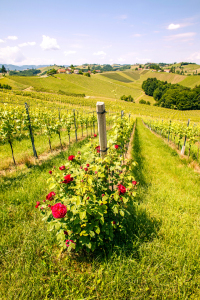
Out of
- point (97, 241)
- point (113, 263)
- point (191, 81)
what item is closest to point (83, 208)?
point (97, 241)

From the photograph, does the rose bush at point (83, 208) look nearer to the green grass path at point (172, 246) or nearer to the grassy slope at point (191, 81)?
the green grass path at point (172, 246)

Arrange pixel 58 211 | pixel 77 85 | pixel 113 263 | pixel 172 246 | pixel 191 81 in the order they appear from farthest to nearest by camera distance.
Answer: pixel 191 81, pixel 77 85, pixel 172 246, pixel 113 263, pixel 58 211

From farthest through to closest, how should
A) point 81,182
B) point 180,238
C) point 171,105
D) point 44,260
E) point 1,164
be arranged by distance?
point 171,105 → point 1,164 → point 180,238 → point 44,260 → point 81,182

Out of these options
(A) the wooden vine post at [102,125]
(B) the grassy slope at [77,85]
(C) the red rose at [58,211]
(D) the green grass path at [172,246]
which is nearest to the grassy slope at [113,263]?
(D) the green grass path at [172,246]

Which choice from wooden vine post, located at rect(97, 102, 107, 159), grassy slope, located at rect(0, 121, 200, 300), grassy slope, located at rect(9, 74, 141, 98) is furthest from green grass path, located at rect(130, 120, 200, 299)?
grassy slope, located at rect(9, 74, 141, 98)

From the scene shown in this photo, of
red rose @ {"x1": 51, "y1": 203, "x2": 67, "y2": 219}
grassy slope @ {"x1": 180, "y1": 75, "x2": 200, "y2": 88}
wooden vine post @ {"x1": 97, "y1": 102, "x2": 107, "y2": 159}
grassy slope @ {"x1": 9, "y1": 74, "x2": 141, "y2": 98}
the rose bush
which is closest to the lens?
red rose @ {"x1": 51, "y1": 203, "x2": 67, "y2": 219}

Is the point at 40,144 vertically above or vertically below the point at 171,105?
below

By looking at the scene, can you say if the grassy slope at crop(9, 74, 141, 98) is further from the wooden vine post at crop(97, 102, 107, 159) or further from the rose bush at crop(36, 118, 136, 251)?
the rose bush at crop(36, 118, 136, 251)

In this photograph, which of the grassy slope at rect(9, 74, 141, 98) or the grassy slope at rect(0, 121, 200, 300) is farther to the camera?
the grassy slope at rect(9, 74, 141, 98)

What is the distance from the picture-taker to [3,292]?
171 cm

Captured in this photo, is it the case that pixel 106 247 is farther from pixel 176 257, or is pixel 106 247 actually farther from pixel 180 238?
pixel 180 238

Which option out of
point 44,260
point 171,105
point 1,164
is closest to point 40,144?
point 1,164

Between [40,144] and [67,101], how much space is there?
1309 inches

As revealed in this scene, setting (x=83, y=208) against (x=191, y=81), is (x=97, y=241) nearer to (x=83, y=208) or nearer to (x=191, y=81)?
(x=83, y=208)
